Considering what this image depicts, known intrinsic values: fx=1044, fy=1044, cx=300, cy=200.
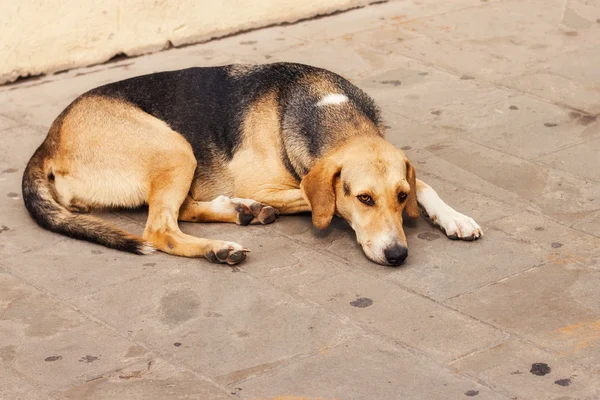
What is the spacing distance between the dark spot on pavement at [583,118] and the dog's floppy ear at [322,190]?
110 inches

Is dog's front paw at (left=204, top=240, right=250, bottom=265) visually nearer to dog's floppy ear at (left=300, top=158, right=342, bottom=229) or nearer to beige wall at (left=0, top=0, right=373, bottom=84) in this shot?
dog's floppy ear at (left=300, top=158, right=342, bottom=229)

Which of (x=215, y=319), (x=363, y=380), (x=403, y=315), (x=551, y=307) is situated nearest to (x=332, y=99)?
(x=403, y=315)

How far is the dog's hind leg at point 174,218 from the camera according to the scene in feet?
19.5

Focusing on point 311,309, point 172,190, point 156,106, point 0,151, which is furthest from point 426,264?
point 0,151

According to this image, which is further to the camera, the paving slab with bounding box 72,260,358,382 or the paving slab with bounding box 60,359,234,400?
the paving slab with bounding box 72,260,358,382

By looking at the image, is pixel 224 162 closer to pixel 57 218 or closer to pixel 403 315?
pixel 57 218

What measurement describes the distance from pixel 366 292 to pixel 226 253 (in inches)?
33.2

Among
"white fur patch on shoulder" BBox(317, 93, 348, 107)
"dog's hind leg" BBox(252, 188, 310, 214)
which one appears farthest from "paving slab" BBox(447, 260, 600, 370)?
"white fur patch on shoulder" BBox(317, 93, 348, 107)

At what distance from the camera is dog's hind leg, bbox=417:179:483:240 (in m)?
6.21

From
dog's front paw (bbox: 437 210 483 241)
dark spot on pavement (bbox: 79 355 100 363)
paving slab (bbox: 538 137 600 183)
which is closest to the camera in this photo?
dark spot on pavement (bbox: 79 355 100 363)

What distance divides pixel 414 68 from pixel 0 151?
12.1 ft

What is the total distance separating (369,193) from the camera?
5.86 metres

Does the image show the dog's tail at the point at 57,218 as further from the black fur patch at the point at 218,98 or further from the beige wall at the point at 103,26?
the beige wall at the point at 103,26

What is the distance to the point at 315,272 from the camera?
5.90 m
